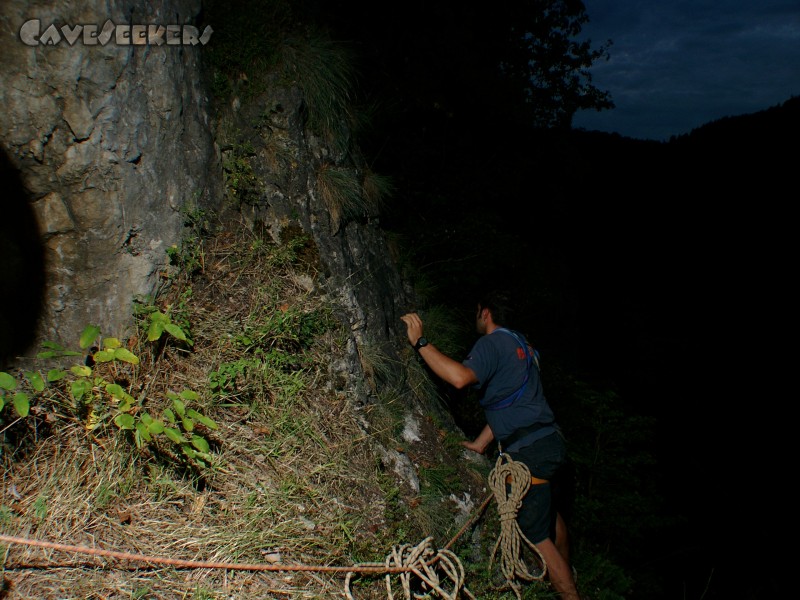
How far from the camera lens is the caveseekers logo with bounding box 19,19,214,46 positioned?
9.95 ft

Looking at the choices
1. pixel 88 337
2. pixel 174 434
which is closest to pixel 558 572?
pixel 174 434

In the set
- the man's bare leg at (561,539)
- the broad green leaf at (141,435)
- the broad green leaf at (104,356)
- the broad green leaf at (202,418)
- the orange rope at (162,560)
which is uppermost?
the broad green leaf at (104,356)

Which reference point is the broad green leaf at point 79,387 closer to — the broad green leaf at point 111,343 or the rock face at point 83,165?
the broad green leaf at point 111,343

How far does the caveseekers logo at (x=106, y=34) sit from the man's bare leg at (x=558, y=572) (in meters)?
4.40

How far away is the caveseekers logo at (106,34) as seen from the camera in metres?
3.03

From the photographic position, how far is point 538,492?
3.79m

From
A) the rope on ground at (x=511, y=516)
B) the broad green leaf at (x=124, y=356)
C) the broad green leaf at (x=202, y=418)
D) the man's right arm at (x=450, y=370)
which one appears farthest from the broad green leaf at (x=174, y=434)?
the rope on ground at (x=511, y=516)

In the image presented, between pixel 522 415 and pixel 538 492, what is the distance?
56cm

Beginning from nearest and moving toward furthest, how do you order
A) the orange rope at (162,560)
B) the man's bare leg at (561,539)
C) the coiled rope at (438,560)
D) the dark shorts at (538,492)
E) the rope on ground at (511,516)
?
1. the orange rope at (162,560)
2. the coiled rope at (438,560)
3. the rope on ground at (511,516)
4. the dark shorts at (538,492)
5. the man's bare leg at (561,539)

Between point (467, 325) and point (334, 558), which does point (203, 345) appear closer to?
point (334, 558)

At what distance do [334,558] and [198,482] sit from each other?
0.87 meters

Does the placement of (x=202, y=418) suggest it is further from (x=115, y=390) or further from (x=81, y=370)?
(x=81, y=370)

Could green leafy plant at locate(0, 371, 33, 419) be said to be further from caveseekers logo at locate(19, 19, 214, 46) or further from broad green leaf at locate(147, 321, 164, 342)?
caveseekers logo at locate(19, 19, 214, 46)

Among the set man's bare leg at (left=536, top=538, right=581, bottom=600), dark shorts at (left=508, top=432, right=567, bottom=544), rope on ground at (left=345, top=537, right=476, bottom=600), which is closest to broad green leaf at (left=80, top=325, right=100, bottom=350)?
rope on ground at (left=345, top=537, right=476, bottom=600)
